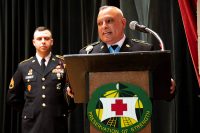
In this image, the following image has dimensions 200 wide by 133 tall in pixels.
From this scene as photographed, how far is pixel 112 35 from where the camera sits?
198cm

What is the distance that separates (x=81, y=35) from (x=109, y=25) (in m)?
1.62

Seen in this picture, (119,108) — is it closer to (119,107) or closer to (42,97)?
(119,107)

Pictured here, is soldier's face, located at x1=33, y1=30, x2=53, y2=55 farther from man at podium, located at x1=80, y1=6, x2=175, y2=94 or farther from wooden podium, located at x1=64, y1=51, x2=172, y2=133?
wooden podium, located at x1=64, y1=51, x2=172, y2=133

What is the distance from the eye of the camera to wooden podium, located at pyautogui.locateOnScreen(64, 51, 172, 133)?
1484 millimetres

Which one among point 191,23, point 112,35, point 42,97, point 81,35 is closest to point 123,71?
point 112,35

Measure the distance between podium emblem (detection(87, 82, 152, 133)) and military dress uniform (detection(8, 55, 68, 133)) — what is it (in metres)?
1.28

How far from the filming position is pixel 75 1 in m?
3.60

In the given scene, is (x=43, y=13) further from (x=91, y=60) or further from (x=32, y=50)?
(x=91, y=60)

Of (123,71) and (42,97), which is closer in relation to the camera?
(123,71)

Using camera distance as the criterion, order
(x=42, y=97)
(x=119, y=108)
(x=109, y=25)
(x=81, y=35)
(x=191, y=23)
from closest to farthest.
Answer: (x=119, y=108), (x=109, y=25), (x=191, y=23), (x=42, y=97), (x=81, y=35)

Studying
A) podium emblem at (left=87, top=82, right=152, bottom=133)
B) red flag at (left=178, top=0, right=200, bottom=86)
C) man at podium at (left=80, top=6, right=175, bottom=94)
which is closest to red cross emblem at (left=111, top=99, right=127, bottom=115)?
podium emblem at (left=87, top=82, right=152, bottom=133)

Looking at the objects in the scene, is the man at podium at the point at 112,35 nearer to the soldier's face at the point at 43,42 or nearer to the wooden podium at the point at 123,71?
the wooden podium at the point at 123,71

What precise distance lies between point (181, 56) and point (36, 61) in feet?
3.79

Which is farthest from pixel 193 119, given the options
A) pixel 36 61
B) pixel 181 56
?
pixel 36 61
